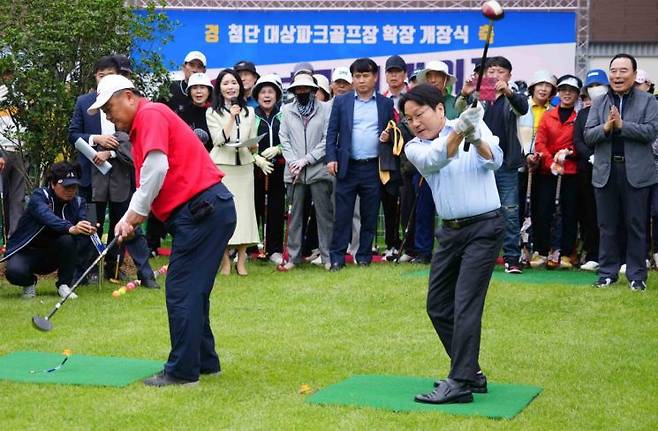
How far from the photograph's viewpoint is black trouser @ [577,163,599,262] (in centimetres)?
1226

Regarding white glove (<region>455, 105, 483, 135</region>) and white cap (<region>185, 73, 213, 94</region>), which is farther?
white cap (<region>185, 73, 213, 94</region>)

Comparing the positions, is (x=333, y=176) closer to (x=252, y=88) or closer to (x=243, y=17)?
(x=252, y=88)

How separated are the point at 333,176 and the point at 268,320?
124 inches

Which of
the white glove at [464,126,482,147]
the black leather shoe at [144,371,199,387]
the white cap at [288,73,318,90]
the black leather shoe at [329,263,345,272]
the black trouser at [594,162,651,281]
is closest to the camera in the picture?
the white glove at [464,126,482,147]

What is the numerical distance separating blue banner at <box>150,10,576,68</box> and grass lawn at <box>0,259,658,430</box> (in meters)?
4.51

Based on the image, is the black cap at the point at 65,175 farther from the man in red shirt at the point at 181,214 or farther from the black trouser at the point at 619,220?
the black trouser at the point at 619,220

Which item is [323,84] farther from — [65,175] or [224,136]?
[65,175]

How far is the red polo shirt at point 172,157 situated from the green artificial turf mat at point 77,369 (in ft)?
3.51

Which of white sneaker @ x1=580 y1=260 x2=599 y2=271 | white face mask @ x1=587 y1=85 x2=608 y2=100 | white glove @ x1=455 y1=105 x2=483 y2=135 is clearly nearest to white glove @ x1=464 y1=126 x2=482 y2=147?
white glove @ x1=455 y1=105 x2=483 y2=135

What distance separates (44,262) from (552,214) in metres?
5.33

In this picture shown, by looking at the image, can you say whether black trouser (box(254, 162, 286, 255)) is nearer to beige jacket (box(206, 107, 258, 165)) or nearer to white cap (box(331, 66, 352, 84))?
beige jacket (box(206, 107, 258, 165))

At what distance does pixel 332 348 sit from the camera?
825cm

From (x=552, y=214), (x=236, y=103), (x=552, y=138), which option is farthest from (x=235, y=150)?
(x=552, y=214)

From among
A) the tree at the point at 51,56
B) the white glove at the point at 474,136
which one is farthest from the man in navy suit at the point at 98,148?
the white glove at the point at 474,136
